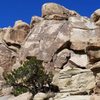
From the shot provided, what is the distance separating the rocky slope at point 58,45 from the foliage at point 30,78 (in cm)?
204

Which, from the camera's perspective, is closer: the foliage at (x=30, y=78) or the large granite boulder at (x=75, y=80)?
the large granite boulder at (x=75, y=80)

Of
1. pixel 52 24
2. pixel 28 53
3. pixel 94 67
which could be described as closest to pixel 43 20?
pixel 52 24

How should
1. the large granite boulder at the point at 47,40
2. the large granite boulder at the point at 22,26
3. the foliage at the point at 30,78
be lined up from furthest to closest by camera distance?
the large granite boulder at the point at 22,26 → the large granite boulder at the point at 47,40 → the foliage at the point at 30,78

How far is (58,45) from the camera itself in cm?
5831

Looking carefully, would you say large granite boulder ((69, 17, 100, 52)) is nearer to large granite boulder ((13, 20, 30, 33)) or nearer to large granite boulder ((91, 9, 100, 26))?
large granite boulder ((91, 9, 100, 26))

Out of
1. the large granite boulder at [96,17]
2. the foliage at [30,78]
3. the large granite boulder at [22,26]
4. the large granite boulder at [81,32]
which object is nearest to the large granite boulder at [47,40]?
the large granite boulder at [81,32]

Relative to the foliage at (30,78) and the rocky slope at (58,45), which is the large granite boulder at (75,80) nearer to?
the rocky slope at (58,45)

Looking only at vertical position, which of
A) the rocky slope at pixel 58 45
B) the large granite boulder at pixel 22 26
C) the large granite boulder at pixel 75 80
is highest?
the large granite boulder at pixel 22 26

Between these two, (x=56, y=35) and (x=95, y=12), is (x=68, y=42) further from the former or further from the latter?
(x=95, y=12)

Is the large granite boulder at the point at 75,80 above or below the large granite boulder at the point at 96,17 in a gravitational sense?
below

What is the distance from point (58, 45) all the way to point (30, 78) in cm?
945

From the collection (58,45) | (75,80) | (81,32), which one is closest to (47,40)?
(58,45)

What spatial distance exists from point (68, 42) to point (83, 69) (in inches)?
273

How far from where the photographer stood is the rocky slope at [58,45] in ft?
164
